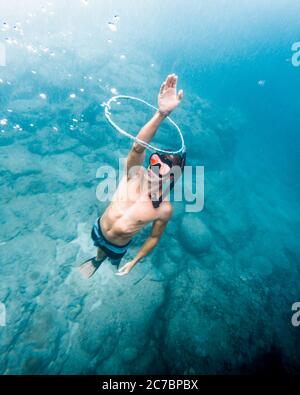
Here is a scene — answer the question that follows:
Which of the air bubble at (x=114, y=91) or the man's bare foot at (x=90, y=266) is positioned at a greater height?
the air bubble at (x=114, y=91)

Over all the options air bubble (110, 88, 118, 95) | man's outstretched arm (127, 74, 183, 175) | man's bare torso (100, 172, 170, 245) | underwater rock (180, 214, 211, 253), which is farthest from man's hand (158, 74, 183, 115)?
air bubble (110, 88, 118, 95)

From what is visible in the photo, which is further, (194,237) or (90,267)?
(194,237)

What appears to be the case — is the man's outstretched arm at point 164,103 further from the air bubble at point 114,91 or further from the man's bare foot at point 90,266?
the air bubble at point 114,91

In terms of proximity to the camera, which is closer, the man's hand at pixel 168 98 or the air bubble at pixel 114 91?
the man's hand at pixel 168 98

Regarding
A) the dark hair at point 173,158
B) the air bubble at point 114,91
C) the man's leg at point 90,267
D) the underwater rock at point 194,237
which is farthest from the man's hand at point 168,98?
the air bubble at point 114,91

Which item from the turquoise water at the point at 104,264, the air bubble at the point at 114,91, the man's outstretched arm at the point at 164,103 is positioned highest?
the air bubble at the point at 114,91

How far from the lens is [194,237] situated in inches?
385

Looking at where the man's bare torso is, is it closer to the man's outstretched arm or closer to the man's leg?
the man's outstretched arm

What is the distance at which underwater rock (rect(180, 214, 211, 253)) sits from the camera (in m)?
9.78

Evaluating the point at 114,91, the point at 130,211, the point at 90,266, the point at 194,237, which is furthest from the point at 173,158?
the point at 114,91

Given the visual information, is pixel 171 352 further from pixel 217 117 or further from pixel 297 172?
pixel 297 172

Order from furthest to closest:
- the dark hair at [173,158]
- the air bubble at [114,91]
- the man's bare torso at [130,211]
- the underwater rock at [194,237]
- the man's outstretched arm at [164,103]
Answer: the air bubble at [114,91]
the underwater rock at [194,237]
the man's bare torso at [130,211]
the dark hair at [173,158]
the man's outstretched arm at [164,103]

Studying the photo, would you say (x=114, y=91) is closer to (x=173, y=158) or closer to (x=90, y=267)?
(x=90, y=267)

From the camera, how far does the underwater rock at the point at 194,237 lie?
978cm
